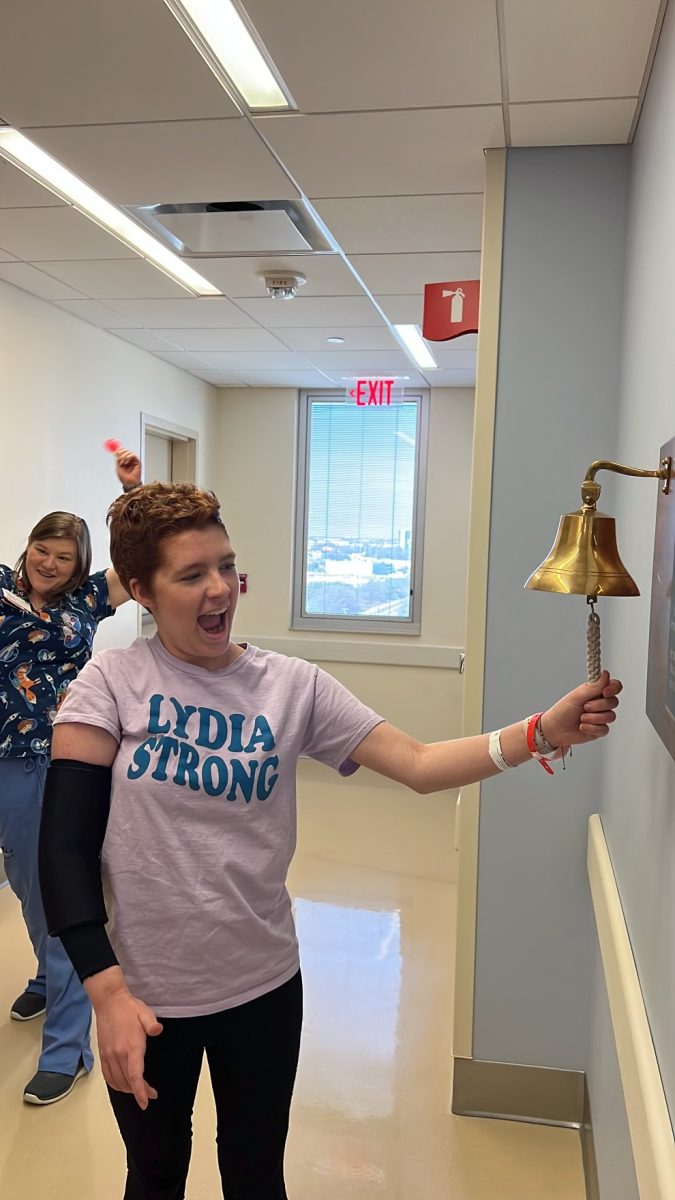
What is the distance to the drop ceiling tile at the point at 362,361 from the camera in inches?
193

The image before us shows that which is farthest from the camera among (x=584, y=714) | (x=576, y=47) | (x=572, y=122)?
(x=572, y=122)

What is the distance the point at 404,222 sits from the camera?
286 centimetres

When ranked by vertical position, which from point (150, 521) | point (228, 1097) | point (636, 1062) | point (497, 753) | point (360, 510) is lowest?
point (228, 1097)

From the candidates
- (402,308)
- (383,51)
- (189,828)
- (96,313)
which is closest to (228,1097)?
(189,828)

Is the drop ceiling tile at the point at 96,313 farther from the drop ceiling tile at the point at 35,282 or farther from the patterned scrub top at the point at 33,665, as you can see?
the patterned scrub top at the point at 33,665

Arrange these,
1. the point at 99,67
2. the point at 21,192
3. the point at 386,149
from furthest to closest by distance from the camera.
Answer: the point at 21,192 → the point at 386,149 → the point at 99,67

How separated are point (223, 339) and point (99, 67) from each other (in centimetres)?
268

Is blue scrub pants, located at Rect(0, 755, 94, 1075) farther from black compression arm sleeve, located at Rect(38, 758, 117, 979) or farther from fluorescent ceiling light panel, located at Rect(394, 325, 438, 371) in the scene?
fluorescent ceiling light panel, located at Rect(394, 325, 438, 371)

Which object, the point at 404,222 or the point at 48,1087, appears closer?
the point at 48,1087

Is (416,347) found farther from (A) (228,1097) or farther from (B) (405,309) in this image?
(A) (228,1097)

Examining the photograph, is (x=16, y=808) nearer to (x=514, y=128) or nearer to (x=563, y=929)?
(x=563, y=929)

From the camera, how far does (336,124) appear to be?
7.17 ft

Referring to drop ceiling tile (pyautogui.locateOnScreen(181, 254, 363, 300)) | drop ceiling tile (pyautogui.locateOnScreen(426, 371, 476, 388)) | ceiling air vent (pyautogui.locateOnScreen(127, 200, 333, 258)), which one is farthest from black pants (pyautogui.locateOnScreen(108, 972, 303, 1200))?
drop ceiling tile (pyautogui.locateOnScreen(426, 371, 476, 388))

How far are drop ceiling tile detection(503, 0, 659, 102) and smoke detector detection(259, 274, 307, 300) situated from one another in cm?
153
